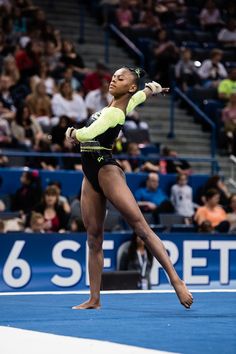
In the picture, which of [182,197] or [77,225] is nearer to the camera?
[77,225]

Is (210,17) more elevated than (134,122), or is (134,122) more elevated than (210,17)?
(210,17)

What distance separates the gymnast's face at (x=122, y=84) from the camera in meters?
7.88

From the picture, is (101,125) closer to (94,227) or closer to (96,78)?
(94,227)

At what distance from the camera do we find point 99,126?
7660mm

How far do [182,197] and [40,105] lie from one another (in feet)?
8.17

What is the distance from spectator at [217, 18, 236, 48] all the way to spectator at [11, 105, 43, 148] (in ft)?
22.7

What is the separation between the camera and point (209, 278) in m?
12.5

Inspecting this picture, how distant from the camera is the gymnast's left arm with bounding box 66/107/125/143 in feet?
25.1

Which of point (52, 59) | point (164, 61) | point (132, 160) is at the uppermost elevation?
point (52, 59)

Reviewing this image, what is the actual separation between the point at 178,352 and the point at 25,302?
3.28 m

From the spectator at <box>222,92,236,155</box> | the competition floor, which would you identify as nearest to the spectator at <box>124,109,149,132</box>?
the spectator at <box>222,92,236,155</box>

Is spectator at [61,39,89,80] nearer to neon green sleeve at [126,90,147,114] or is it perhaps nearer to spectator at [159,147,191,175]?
spectator at [159,147,191,175]

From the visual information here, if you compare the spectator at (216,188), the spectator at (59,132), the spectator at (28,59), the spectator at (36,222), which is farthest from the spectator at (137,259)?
the spectator at (28,59)

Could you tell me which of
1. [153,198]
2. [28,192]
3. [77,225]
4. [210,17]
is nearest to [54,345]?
[77,225]
